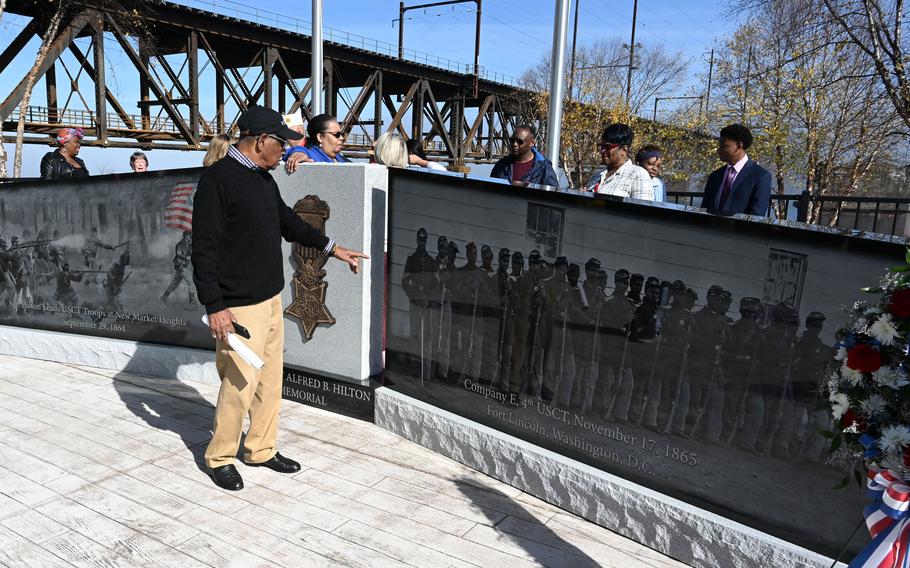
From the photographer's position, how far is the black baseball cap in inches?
142

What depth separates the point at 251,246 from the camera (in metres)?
3.65

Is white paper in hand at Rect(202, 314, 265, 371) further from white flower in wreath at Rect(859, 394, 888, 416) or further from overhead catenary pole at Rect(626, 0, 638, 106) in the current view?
overhead catenary pole at Rect(626, 0, 638, 106)

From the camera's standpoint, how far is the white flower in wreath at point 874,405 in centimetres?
200

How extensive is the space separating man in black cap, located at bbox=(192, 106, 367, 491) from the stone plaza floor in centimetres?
32

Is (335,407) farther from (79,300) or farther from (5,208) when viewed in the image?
(5,208)

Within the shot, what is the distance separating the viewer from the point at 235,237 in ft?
11.8

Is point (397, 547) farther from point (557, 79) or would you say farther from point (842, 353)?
point (557, 79)

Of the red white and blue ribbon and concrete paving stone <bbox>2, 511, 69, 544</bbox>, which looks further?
concrete paving stone <bbox>2, 511, 69, 544</bbox>

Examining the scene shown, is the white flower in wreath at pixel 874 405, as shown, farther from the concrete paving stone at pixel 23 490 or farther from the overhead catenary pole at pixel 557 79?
the overhead catenary pole at pixel 557 79

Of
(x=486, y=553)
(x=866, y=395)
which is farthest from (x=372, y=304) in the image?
(x=866, y=395)

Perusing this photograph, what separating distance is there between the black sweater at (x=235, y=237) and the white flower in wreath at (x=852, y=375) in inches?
115

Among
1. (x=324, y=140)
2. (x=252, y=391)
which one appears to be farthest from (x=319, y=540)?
(x=324, y=140)

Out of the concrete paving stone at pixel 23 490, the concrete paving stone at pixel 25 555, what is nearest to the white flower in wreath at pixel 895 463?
the concrete paving stone at pixel 25 555

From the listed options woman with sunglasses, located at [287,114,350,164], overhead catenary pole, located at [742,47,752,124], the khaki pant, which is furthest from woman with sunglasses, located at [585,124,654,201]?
overhead catenary pole, located at [742,47,752,124]
